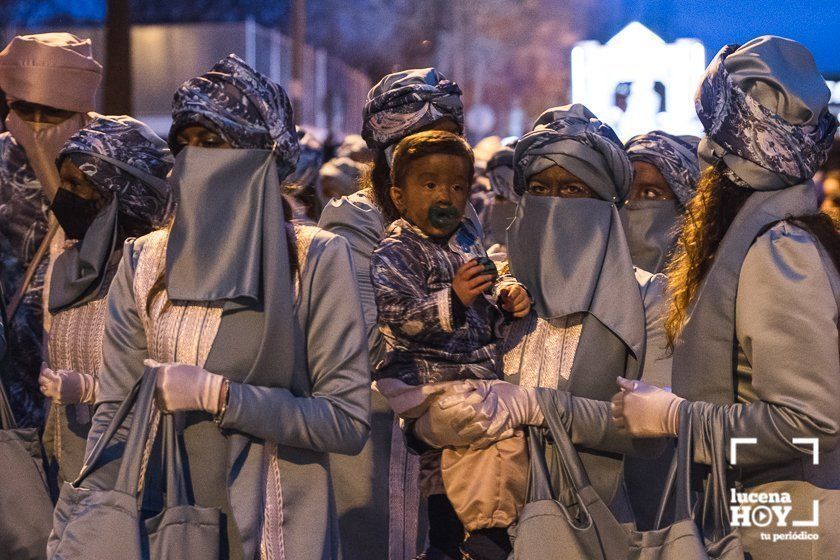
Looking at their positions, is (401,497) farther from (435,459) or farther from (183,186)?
(183,186)

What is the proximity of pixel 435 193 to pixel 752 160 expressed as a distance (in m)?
1.16

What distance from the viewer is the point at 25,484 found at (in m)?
5.13

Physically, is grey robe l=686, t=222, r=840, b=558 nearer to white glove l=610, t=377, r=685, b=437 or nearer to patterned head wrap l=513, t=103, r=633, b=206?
white glove l=610, t=377, r=685, b=437

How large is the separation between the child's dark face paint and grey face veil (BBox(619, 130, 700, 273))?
1762 millimetres

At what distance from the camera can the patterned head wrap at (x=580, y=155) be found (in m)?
4.66

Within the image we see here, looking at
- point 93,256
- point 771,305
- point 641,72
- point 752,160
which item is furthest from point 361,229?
point 641,72

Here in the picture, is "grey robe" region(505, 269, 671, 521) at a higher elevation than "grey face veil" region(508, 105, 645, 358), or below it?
below

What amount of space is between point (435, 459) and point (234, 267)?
1.04 meters

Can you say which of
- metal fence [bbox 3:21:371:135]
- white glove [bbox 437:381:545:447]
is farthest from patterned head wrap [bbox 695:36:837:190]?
metal fence [bbox 3:21:371:135]

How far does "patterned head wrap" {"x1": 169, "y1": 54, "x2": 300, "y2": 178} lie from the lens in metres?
3.93

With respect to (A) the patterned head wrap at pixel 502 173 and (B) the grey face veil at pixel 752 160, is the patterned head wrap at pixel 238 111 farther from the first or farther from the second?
(A) the patterned head wrap at pixel 502 173

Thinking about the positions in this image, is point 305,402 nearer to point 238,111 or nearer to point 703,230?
point 238,111

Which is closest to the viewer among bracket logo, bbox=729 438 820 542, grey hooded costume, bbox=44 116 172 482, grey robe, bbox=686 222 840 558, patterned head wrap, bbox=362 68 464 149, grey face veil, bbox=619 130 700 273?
grey robe, bbox=686 222 840 558

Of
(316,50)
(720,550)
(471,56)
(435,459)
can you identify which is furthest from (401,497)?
(471,56)
